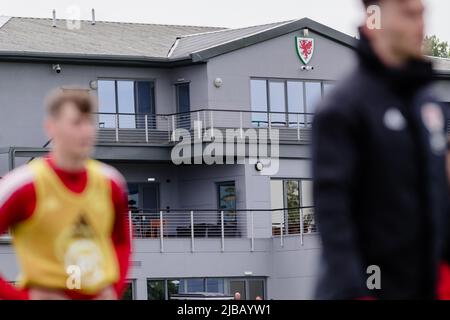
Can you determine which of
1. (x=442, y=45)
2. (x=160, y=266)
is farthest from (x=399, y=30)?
(x=442, y=45)

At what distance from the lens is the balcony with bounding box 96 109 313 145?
162ft

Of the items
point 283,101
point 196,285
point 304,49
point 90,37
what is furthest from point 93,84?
point 196,285

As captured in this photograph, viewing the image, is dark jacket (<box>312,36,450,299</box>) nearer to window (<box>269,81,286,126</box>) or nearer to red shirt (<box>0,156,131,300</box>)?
red shirt (<box>0,156,131,300</box>)

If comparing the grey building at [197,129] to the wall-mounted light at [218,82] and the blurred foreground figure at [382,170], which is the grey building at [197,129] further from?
the blurred foreground figure at [382,170]

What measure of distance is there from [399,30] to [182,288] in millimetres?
41084

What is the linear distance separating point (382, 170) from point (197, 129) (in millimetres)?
44312

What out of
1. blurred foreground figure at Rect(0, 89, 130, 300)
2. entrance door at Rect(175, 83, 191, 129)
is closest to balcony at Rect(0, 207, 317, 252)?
entrance door at Rect(175, 83, 191, 129)

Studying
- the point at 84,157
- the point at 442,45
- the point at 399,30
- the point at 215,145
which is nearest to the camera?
the point at 399,30

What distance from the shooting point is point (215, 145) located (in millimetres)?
49031

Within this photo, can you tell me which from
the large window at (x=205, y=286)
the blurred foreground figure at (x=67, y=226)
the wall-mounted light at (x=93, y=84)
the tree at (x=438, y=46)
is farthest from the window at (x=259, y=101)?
the tree at (x=438, y=46)

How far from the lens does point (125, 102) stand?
165 ft

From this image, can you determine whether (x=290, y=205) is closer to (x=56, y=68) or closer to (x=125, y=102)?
(x=125, y=102)

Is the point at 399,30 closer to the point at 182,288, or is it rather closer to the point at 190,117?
the point at 182,288

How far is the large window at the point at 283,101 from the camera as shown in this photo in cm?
5097
